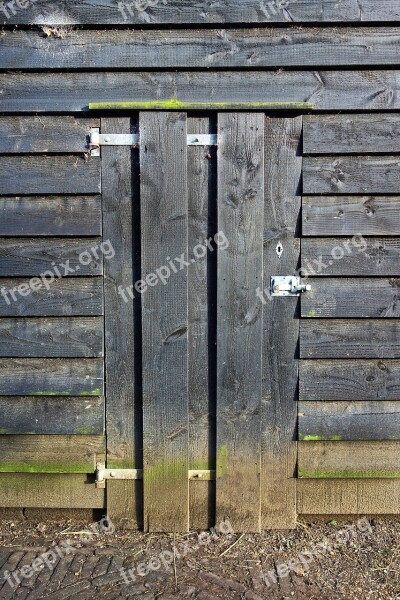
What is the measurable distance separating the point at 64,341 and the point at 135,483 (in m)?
0.94

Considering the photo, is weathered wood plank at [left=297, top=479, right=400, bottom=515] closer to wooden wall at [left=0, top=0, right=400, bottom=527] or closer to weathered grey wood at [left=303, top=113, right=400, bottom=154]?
wooden wall at [left=0, top=0, right=400, bottom=527]

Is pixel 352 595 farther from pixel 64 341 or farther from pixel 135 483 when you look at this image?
pixel 64 341

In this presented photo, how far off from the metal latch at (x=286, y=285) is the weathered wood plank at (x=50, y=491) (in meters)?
1.55

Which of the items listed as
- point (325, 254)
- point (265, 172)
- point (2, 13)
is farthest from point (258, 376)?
point (2, 13)

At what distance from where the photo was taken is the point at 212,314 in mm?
2812

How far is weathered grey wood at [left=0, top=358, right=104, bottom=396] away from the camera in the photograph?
283cm

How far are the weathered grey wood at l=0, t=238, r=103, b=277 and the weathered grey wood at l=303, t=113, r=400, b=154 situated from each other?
4.30 ft

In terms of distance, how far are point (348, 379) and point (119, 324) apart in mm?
1350

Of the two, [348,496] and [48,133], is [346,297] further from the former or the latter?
[48,133]

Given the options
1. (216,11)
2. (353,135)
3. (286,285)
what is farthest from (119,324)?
(216,11)

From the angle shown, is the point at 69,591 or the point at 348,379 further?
the point at 348,379

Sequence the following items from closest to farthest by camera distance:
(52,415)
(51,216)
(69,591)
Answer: (69,591), (51,216), (52,415)

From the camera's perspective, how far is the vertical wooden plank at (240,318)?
2707 millimetres

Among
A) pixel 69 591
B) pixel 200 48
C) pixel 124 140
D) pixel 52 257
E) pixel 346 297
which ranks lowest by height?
pixel 69 591
